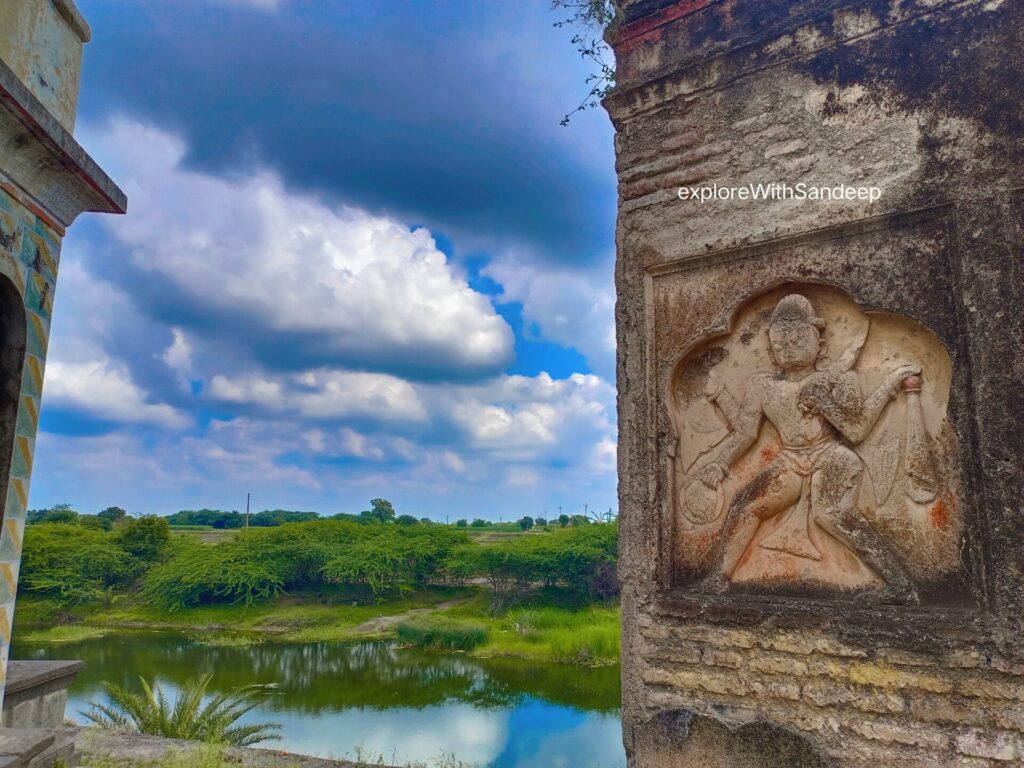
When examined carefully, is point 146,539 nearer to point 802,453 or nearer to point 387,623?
point 387,623

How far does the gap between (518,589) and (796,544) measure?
20030mm

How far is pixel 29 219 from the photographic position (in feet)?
11.7

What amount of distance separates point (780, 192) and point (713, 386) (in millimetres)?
821

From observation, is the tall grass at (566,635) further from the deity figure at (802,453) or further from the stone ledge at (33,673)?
the deity figure at (802,453)

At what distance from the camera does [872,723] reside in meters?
2.33

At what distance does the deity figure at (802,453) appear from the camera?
8.18 ft

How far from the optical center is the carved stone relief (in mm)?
2395

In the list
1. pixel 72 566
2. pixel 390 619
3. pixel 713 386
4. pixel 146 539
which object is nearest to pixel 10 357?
pixel 713 386

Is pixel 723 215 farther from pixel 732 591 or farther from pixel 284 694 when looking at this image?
pixel 284 694

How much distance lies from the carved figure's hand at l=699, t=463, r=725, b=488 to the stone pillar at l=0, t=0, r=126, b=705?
3275 millimetres

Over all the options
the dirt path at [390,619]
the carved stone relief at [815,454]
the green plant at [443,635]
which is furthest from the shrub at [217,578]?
the carved stone relief at [815,454]

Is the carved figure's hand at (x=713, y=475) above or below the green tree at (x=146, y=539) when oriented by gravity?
above

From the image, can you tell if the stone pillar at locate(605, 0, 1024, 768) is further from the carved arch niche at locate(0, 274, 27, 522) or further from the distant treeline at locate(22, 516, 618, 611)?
the distant treeline at locate(22, 516, 618, 611)

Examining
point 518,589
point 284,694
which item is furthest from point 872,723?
point 518,589
